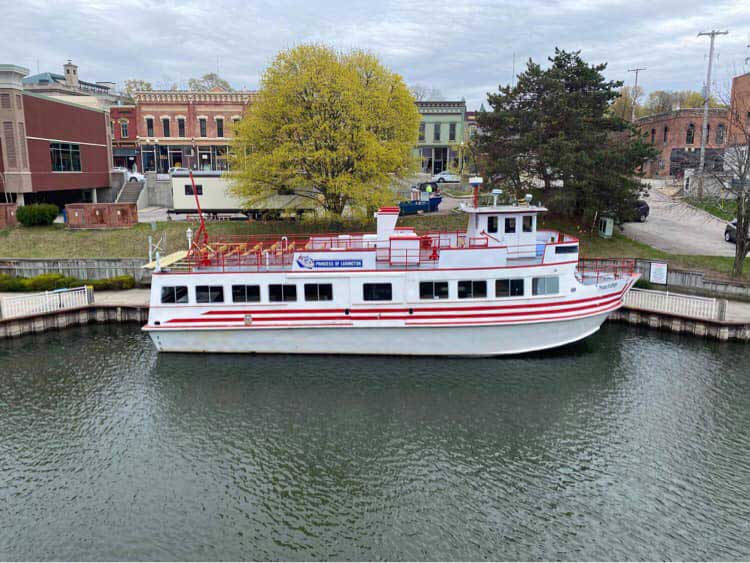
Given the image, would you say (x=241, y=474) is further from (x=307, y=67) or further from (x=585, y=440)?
Answer: (x=307, y=67)

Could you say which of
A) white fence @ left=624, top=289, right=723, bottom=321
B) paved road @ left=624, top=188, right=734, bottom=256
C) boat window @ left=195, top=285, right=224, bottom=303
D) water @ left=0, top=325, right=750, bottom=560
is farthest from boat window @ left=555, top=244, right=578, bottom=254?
paved road @ left=624, top=188, right=734, bottom=256

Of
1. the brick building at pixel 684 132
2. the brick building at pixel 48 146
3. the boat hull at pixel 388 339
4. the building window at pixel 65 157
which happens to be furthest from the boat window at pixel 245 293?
the brick building at pixel 684 132

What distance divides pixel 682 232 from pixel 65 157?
5045 centimetres

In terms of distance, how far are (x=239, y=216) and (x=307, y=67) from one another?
13.9 meters

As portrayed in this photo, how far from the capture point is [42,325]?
26.1 metres

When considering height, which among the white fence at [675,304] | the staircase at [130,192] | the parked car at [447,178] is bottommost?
the white fence at [675,304]

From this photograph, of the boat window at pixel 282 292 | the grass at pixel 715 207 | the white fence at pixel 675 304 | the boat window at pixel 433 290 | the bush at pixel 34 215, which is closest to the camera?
the boat window at pixel 433 290

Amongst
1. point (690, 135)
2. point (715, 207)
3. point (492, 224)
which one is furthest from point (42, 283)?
point (690, 135)

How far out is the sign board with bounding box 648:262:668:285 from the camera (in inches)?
1118

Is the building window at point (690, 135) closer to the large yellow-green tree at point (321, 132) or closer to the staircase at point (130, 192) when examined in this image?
the large yellow-green tree at point (321, 132)

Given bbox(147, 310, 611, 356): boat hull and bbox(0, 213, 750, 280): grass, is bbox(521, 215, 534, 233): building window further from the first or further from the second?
bbox(0, 213, 750, 280): grass

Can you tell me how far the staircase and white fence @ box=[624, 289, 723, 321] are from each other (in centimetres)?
4498

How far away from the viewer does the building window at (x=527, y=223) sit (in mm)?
23953

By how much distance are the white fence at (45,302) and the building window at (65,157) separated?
22664mm
